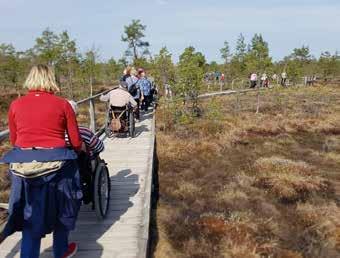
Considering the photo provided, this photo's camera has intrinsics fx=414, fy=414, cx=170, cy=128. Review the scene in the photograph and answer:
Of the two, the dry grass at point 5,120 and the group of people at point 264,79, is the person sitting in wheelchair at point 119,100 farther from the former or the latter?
the group of people at point 264,79

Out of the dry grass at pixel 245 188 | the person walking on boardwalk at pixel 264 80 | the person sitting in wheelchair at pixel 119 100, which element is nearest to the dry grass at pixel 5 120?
the person sitting in wheelchair at pixel 119 100

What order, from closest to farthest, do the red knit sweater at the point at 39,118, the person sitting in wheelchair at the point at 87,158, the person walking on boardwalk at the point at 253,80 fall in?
1. the red knit sweater at the point at 39,118
2. the person sitting in wheelchair at the point at 87,158
3. the person walking on boardwalk at the point at 253,80

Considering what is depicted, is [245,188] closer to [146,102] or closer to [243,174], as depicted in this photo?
[243,174]

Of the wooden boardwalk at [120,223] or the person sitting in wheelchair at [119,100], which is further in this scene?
the person sitting in wheelchair at [119,100]

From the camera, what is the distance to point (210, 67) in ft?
157

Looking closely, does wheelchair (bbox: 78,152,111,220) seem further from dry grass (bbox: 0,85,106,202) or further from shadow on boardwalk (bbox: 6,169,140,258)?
dry grass (bbox: 0,85,106,202)

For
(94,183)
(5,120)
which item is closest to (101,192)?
(94,183)

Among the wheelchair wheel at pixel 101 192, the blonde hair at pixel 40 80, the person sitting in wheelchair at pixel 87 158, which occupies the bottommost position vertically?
the wheelchair wheel at pixel 101 192

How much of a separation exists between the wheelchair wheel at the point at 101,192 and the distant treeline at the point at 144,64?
31.9ft

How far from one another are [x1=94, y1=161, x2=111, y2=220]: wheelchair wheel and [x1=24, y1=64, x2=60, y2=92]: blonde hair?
1.90 metres

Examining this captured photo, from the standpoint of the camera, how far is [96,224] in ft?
17.5

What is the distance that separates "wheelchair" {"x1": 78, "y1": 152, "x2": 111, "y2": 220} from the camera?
493cm

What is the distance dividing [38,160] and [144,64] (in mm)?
24128

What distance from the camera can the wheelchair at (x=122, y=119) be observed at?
10.6 m
